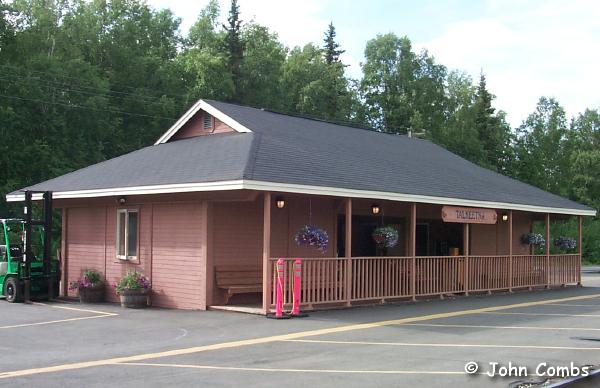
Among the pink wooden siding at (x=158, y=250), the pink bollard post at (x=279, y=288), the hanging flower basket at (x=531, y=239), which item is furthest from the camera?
the hanging flower basket at (x=531, y=239)

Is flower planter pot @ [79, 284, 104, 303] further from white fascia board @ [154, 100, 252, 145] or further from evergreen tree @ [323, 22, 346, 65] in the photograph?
evergreen tree @ [323, 22, 346, 65]

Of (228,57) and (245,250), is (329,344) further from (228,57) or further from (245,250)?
(228,57)

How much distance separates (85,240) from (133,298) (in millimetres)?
3628

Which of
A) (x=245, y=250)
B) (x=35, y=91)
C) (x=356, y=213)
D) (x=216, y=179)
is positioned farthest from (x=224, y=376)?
(x=35, y=91)

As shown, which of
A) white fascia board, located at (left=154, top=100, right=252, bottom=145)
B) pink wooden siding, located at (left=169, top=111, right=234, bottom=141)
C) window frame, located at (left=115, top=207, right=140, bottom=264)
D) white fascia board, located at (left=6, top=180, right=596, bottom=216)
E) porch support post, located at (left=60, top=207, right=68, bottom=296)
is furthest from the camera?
porch support post, located at (left=60, top=207, right=68, bottom=296)

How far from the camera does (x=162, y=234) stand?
53.5 ft

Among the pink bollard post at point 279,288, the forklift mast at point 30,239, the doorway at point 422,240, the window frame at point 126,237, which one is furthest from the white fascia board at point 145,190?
the doorway at point 422,240

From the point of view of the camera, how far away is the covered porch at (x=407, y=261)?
50.0 ft

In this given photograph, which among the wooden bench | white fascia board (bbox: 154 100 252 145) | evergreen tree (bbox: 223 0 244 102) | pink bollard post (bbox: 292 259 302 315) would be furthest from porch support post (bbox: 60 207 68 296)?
evergreen tree (bbox: 223 0 244 102)

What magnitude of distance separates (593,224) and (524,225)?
91.2ft

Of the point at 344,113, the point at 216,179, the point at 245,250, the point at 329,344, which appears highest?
the point at 344,113

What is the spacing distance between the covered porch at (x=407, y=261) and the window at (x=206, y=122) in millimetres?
3925

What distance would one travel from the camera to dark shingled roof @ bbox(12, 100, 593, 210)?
48.9 feet

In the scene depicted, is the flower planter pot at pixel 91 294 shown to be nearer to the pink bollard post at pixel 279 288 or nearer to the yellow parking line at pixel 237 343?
the pink bollard post at pixel 279 288
